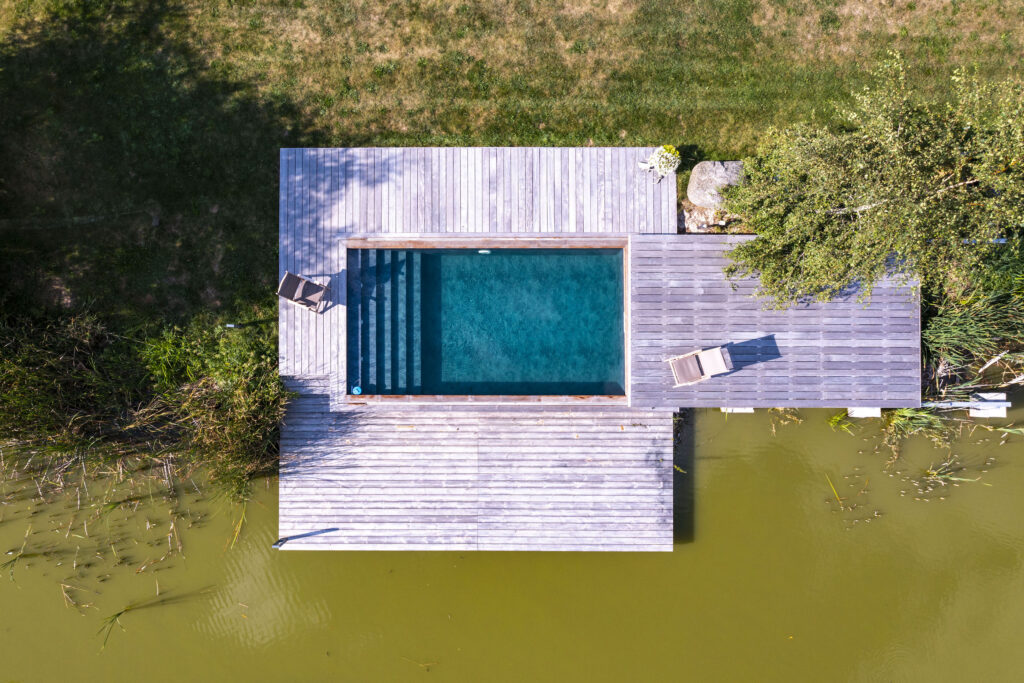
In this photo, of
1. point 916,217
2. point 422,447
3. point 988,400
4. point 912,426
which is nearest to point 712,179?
point 916,217

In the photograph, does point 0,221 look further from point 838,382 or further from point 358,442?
point 838,382

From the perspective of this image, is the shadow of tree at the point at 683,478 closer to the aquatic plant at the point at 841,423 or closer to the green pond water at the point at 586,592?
the green pond water at the point at 586,592

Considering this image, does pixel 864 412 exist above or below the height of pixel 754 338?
below

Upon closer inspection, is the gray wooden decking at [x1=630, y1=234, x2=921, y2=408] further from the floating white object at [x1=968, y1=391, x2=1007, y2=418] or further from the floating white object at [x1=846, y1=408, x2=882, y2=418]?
the floating white object at [x1=968, y1=391, x2=1007, y2=418]

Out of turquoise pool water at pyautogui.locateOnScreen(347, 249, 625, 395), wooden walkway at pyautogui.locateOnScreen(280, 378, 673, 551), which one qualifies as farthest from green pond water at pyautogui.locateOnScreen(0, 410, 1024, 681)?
turquoise pool water at pyautogui.locateOnScreen(347, 249, 625, 395)

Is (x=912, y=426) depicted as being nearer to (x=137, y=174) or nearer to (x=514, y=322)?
(x=514, y=322)
